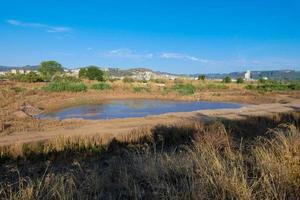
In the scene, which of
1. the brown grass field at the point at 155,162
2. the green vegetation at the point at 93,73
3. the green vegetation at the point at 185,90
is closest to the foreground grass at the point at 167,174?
the brown grass field at the point at 155,162

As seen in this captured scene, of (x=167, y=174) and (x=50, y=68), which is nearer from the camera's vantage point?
(x=167, y=174)

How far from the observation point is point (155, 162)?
693 cm

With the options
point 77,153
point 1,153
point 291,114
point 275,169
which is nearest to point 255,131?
point 291,114

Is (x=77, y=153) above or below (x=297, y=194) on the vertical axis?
below

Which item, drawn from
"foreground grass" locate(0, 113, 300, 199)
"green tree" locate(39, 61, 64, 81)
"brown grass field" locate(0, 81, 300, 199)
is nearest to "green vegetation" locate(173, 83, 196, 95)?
"brown grass field" locate(0, 81, 300, 199)

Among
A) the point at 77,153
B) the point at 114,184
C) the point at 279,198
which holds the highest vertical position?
the point at 279,198

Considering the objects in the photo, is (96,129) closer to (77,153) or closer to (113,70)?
(77,153)

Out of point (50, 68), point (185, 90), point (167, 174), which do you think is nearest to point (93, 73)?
point (50, 68)

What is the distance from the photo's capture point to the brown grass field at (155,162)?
4879 millimetres

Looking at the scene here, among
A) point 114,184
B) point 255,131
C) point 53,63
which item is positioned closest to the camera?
point 114,184

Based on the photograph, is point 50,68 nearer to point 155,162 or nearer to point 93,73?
point 93,73

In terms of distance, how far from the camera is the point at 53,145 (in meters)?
12.9

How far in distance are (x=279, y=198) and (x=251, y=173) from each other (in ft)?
4.76

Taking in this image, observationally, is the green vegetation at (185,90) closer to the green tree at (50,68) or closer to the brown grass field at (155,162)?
the brown grass field at (155,162)
